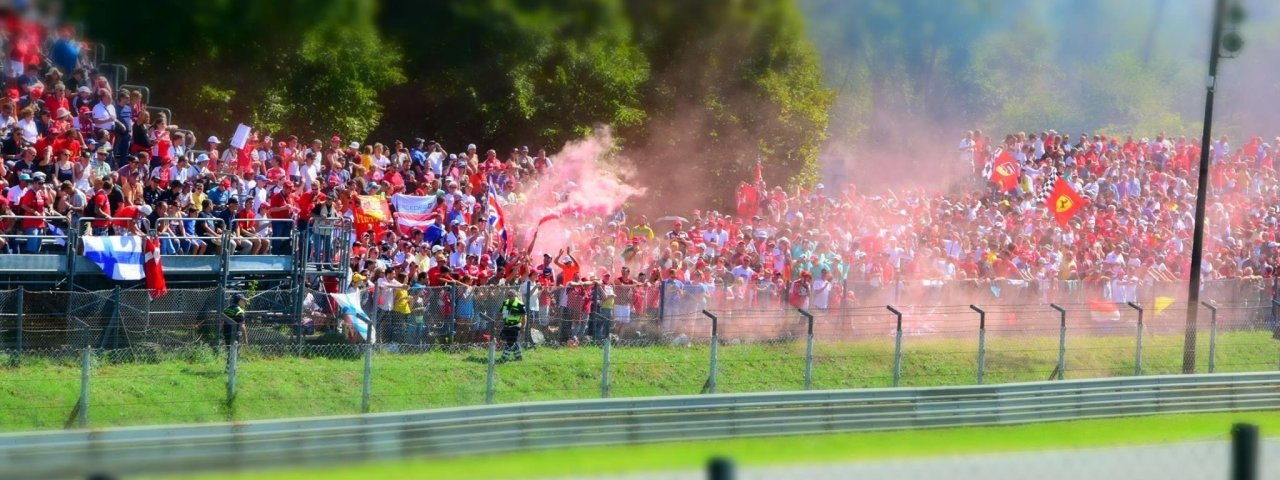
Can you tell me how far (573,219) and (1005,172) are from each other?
12.2 metres

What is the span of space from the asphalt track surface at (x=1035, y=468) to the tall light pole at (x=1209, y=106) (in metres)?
9.19

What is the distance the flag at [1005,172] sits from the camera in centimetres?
3497

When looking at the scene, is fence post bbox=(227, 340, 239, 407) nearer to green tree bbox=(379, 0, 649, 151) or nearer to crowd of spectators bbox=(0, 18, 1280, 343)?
crowd of spectators bbox=(0, 18, 1280, 343)

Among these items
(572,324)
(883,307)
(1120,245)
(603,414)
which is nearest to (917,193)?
(1120,245)

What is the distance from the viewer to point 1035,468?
15.4 metres

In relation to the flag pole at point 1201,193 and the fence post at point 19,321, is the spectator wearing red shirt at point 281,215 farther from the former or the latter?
the flag pole at point 1201,193

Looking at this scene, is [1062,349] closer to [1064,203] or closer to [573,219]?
[1064,203]

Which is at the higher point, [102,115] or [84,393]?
[102,115]

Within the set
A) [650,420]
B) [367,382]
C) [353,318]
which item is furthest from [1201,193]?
[367,382]

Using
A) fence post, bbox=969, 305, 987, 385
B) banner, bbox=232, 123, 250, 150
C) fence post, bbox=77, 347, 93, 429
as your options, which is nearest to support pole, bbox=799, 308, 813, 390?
fence post, bbox=969, 305, 987, 385

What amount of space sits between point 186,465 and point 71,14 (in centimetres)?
349

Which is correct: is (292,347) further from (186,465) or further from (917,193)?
(917,193)

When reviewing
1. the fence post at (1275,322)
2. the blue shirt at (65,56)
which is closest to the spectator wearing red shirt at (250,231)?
the blue shirt at (65,56)

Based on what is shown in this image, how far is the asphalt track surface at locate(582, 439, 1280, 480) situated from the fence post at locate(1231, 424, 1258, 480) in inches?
219
